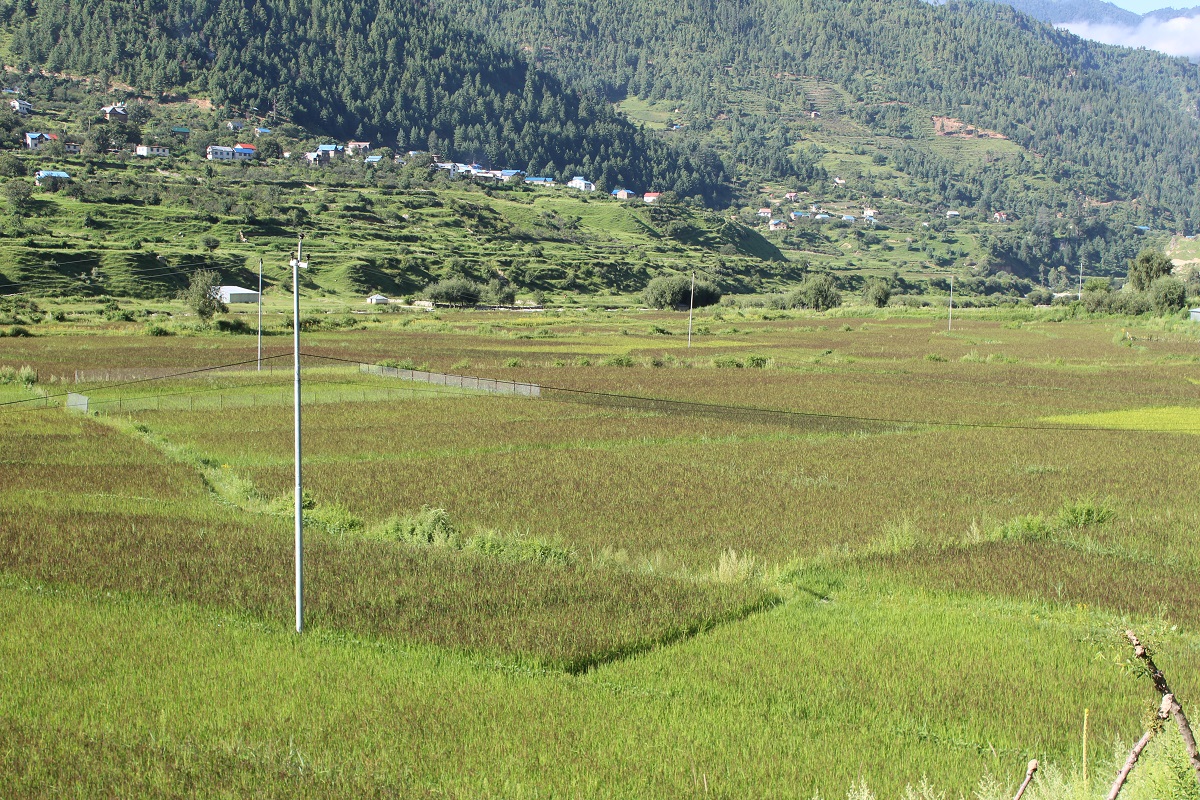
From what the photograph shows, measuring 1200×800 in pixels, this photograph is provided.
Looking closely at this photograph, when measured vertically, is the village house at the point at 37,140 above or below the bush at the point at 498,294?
above

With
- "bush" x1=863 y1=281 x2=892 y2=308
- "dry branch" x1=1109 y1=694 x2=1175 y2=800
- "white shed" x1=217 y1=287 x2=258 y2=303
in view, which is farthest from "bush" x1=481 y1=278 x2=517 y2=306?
"dry branch" x1=1109 y1=694 x2=1175 y2=800

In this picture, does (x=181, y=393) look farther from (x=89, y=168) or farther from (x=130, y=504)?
(x=89, y=168)

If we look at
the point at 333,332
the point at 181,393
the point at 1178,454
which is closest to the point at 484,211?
the point at 333,332

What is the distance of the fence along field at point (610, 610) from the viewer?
9969 mm

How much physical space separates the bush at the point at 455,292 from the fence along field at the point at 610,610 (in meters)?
83.2

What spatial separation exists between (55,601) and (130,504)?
7298mm

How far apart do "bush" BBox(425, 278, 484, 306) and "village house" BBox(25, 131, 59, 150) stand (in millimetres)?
85586

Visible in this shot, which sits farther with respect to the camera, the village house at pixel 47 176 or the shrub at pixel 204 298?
the village house at pixel 47 176

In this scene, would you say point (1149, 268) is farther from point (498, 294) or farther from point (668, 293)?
point (498, 294)

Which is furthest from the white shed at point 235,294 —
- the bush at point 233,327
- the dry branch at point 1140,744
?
the dry branch at point 1140,744

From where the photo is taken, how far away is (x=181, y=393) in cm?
4319

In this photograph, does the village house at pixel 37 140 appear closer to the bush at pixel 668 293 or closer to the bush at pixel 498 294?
the bush at pixel 498 294

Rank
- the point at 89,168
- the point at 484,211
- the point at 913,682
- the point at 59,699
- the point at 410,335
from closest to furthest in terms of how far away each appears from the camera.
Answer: the point at 59,699 < the point at 913,682 < the point at 410,335 < the point at 89,168 < the point at 484,211

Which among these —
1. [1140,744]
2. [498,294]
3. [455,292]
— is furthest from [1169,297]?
[1140,744]
